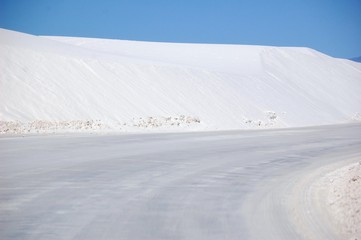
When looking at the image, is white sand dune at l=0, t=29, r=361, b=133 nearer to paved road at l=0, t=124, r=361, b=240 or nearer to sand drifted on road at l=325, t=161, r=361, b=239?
paved road at l=0, t=124, r=361, b=240

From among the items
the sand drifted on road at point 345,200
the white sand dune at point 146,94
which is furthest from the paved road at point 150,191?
the white sand dune at point 146,94

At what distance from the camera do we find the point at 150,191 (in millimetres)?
9688

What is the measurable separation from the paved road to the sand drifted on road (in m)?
0.39

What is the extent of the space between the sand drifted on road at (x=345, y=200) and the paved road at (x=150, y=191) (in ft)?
1.28

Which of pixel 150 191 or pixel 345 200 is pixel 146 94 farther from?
pixel 345 200

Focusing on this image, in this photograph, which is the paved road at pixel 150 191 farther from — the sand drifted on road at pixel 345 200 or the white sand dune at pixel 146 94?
the white sand dune at pixel 146 94

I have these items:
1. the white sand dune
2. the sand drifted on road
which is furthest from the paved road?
the white sand dune

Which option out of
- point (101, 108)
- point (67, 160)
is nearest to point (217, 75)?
point (101, 108)

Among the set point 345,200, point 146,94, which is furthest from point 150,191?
point 146,94

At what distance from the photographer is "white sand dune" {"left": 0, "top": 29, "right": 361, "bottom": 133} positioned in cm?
2858

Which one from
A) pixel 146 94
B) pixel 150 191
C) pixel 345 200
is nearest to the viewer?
pixel 345 200

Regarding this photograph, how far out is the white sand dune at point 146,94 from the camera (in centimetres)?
2858

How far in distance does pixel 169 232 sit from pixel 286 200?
3101 mm

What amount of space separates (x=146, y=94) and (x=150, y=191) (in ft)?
90.9
